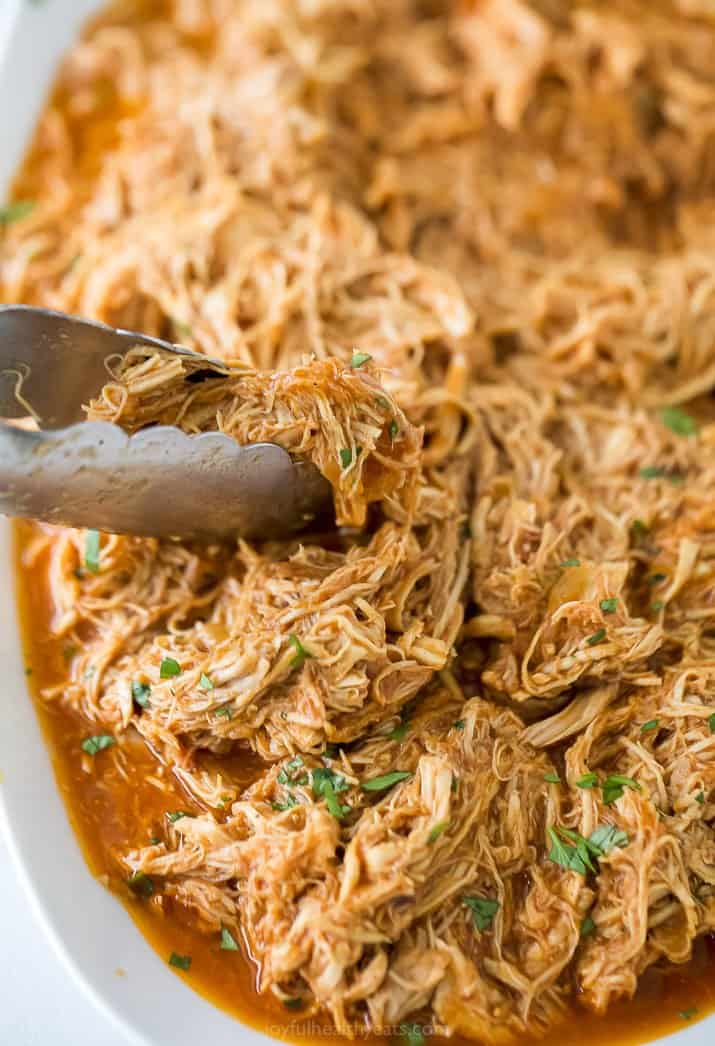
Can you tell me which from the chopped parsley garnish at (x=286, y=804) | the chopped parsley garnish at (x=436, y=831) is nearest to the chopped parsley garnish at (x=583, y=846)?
the chopped parsley garnish at (x=436, y=831)

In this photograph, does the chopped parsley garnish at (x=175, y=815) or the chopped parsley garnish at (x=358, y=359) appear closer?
the chopped parsley garnish at (x=358, y=359)

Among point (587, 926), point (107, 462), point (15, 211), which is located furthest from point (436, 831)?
point (15, 211)

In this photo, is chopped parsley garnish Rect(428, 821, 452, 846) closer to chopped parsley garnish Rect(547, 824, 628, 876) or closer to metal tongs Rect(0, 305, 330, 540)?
chopped parsley garnish Rect(547, 824, 628, 876)

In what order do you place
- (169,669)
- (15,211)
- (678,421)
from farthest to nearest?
(15,211)
(678,421)
(169,669)

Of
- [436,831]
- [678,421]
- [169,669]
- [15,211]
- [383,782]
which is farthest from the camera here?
[15,211]

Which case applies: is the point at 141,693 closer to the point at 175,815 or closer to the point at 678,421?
the point at 175,815

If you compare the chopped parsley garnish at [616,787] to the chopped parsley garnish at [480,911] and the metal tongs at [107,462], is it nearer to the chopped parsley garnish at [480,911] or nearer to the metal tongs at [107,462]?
the chopped parsley garnish at [480,911]

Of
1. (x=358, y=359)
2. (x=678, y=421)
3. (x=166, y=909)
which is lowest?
(x=166, y=909)
